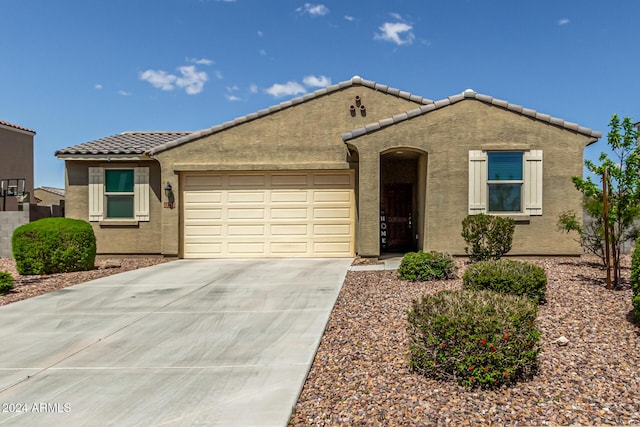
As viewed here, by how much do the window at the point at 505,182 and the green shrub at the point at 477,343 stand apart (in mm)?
7397

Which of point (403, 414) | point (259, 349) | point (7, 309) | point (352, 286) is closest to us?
point (403, 414)

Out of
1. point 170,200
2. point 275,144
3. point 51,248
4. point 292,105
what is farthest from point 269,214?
point 51,248

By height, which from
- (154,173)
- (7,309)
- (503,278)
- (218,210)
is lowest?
(7,309)

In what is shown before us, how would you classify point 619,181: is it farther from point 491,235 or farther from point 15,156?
point 15,156

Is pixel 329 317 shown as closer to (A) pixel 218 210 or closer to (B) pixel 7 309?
(B) pixel 7 309

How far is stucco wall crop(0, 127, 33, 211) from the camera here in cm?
2441

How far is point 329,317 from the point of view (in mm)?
6320

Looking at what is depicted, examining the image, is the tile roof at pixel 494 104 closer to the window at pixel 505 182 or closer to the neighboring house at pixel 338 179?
the neighboring house at pixel 338 179

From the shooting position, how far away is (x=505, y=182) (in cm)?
1146

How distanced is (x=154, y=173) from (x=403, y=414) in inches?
474

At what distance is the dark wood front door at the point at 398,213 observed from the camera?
1447 cm

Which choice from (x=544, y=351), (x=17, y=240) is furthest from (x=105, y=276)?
(x=544, y=351)

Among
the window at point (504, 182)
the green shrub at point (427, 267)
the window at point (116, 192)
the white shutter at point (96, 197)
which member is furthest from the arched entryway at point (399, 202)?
the white shutter at point (96, 197)

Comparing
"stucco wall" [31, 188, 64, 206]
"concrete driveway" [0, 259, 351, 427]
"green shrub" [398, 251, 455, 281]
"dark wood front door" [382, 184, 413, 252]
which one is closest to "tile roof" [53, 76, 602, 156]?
"dark wood front door" [382, 184, 413, 252]
